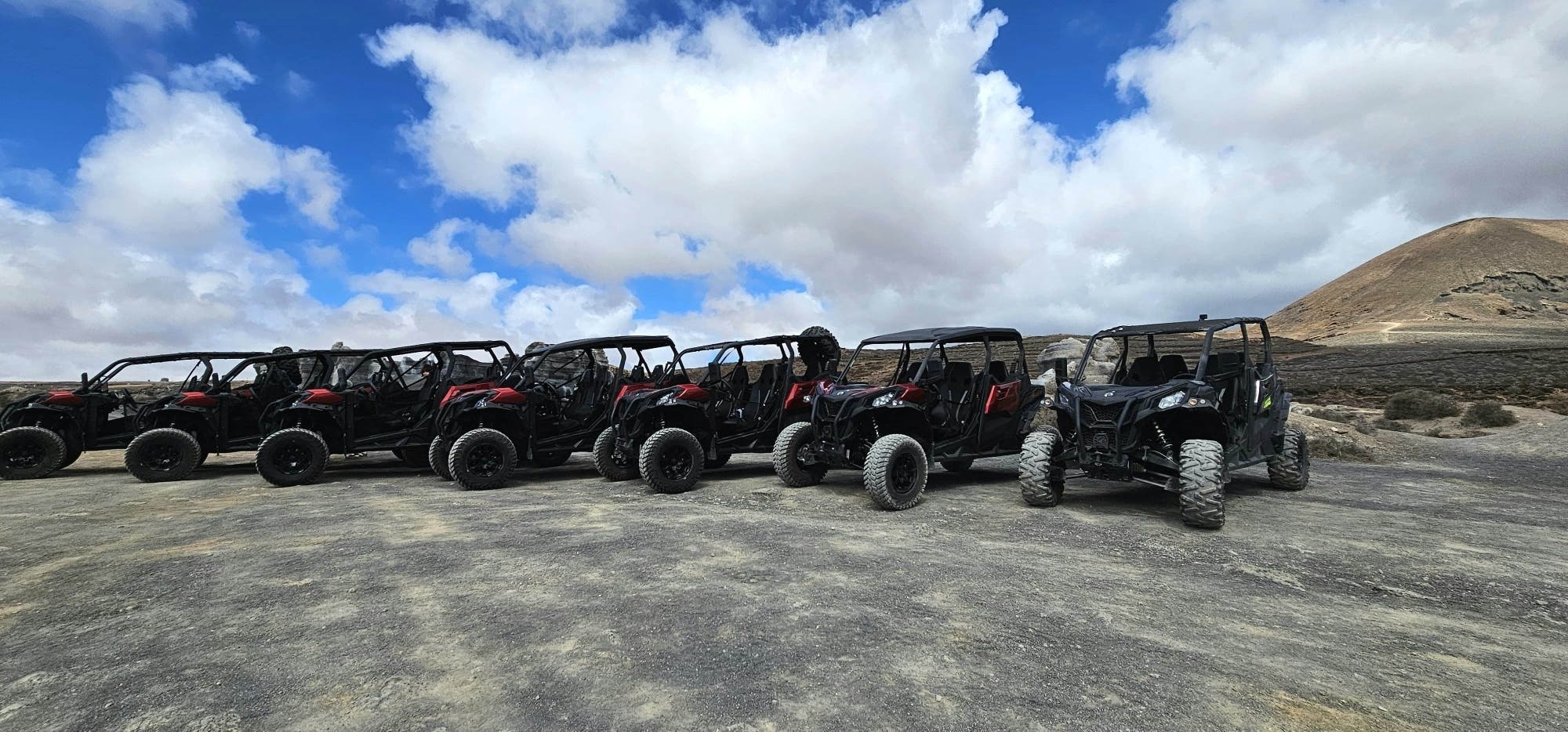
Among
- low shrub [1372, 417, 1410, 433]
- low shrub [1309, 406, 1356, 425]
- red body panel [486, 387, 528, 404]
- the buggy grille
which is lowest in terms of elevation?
low shrub [1372, 417, 1410, 433]

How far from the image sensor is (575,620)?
12.0 ft

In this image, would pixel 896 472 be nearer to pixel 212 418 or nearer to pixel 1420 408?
pixel 212 418

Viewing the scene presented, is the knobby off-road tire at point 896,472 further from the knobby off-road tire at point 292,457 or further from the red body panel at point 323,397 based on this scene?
the red body panel at point 323,397

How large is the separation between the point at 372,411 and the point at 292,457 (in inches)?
51.5

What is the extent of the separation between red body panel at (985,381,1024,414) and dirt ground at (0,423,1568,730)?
1787 millimetres

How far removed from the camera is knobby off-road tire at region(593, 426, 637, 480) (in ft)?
32.2

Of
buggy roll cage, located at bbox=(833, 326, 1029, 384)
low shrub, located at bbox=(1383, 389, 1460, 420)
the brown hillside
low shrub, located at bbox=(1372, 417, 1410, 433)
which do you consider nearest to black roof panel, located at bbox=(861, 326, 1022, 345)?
buggy roll cage, located at bbox=(833, 326, 1029, 384)

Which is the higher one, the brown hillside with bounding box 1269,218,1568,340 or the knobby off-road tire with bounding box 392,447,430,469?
the brown hillside with bounding box 1269,218,1568,340

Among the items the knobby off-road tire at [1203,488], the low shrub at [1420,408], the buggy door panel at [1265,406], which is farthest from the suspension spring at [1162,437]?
the low shrub at [1420,408]

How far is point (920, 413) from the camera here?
26.8 ft

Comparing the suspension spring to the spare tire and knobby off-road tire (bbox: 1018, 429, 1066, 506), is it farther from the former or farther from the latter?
the spare tire

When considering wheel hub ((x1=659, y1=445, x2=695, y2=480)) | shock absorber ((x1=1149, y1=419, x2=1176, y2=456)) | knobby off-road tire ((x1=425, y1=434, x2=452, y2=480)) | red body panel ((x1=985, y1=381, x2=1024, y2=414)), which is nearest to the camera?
shock absorber ((x1=1149, y1=419, x2=1176, y2=456))

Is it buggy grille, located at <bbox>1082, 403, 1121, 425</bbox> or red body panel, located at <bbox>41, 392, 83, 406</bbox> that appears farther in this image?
red body panel, located at <bbox>41, 392, 83, 406</bbox>

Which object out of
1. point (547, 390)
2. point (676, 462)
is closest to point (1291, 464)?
point (676, 462)
